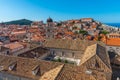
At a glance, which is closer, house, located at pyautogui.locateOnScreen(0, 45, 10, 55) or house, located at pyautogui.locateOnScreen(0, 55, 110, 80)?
house, located at pyautogui.locateOnScreen(0, 55, 110, 80)

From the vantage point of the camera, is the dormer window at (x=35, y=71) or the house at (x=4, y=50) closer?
the dormer window at (x=35, y=71)

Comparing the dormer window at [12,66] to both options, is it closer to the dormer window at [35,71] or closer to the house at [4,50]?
the dormer window at [35,71]

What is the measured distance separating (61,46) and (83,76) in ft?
84.4

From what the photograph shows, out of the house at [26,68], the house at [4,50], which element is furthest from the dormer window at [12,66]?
the house at [4,50]

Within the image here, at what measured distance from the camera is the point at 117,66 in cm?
3288

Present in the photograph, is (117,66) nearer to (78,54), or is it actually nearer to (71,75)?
(78,54)

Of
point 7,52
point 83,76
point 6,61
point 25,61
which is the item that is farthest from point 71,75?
point 7,52

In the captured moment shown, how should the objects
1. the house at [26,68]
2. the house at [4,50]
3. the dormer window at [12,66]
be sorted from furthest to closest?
the house at [4,50] < the dormer window at [12,66] < the house at [26,68]

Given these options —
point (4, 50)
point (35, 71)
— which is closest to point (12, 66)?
point (35, 71)

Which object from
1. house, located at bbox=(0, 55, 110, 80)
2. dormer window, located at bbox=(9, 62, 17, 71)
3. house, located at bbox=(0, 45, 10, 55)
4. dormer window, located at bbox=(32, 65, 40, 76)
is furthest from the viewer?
house, located at bbox=(0, 45, 10, 55)

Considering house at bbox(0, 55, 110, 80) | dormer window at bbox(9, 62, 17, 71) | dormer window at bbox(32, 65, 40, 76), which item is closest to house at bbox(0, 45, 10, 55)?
house at bbox(0, 55, 110, 80)

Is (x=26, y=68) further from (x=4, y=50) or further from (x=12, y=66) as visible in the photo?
(x=4, y=50)

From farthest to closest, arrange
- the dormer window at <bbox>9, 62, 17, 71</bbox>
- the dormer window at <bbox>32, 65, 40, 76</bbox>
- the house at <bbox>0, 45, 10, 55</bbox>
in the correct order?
the house at <bbox>0, 45, 10, 55</bbox> < the dormer window at <bbox>9, 62, 17, 71</bbox> < the dormer window at <bbox>32, 65, 40, 76</bbox>

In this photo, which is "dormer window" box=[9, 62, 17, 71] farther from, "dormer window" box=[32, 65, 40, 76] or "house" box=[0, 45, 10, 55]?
"house" box=[0, 45, 10, 55]
